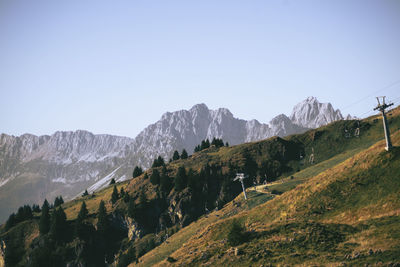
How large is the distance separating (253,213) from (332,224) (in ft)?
81.3

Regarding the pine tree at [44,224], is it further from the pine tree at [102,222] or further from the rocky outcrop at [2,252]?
the pine tree at [102,222]

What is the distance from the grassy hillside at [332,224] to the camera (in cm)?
3027

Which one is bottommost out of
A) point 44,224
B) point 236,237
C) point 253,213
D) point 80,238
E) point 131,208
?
point 80,238

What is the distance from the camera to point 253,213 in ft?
207

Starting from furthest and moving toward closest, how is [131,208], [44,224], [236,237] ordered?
1. [44,224]
2. [131,208]
3. [236,237]

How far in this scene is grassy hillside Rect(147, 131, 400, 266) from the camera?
1192 inches

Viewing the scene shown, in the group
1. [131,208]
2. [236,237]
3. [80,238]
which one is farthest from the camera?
[131,208]

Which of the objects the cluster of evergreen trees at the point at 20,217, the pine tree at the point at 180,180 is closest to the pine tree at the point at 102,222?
the pine tree at the point at 180,180

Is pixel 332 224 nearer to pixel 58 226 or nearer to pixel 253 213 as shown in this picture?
pixel 253 213

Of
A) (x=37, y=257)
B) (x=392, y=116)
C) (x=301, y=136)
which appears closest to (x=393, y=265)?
(x=37, y=257)

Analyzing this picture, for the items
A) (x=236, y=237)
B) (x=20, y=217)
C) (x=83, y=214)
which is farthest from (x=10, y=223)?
(x=236, y=237)

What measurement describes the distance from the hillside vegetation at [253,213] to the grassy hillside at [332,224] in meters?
0.17

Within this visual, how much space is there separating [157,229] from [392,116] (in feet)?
380

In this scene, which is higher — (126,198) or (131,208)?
(126,198)
